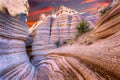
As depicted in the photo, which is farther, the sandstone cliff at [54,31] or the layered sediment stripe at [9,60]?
the sandstone cliff at [54,31]

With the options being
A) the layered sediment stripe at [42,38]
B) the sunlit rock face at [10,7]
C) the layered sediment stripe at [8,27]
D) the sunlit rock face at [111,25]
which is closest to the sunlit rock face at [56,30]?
the layered sediment stripe at [42,38]

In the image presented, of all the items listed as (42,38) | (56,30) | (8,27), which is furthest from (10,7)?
(56,30)

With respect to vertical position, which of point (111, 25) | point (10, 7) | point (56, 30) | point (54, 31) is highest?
point (56, 30)

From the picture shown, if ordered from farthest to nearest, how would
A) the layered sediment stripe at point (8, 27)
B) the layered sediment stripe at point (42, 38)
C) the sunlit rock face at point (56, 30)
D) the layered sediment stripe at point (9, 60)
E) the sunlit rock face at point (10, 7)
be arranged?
the sunlit rock face at point (56, 30)
the layered sediment stripe at point (42, 38)
the sunlit rock face at point (10, 7)
the layered sediment stripe at point (8, 27)
the layered sediment stripe at point (9, 60)

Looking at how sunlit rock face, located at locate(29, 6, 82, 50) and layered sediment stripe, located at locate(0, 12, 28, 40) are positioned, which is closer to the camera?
layered sediment stripe, located at locate(0, 12, 28, 40)

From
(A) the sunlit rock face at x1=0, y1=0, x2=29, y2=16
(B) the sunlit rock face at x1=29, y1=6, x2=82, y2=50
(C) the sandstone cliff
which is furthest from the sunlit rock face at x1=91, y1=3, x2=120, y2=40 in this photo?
(B) the sunlit rock face at x1=29, y1=6, x2=82, y2=50

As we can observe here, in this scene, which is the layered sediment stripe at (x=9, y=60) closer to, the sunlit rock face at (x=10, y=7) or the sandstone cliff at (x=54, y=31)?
the sunlit rock face at (x=10, y=7)

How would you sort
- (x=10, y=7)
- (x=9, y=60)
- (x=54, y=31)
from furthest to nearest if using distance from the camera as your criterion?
(x=54, y=31) < (x=10, y=7) < (x=9, y=60)

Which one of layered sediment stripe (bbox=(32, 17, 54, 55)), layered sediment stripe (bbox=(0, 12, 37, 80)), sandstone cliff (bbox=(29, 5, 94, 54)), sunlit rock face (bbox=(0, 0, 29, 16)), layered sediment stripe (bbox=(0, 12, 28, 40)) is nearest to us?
layered sediment stripe (bbox=(0, 12, 37, 80))

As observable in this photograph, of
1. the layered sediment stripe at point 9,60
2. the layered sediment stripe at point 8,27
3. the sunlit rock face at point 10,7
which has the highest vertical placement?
the sunlit rock face at point 10,7

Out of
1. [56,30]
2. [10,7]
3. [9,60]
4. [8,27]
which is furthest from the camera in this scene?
[56,30]

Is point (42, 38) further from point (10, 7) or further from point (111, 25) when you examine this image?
point (111, 25)

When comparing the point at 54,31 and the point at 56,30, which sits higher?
the point at 56,30

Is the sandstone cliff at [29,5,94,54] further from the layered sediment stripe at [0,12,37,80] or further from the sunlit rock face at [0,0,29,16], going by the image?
the layered sediment stripe at [0,12,37,80]
